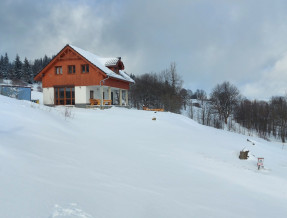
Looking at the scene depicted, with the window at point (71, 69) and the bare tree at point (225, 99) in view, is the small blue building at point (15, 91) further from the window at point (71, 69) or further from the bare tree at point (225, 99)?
the bare tree at point (225, 99)

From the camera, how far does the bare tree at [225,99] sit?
167 ft

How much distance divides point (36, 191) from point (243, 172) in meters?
6.46

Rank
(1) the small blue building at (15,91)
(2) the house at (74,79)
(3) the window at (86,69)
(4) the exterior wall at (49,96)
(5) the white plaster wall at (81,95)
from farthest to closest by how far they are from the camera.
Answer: (4) the exterior wall at (49,96), (3) the window at (86,69), (5) the white plaster wall at (81,95), (2) the house at (74,79), (1) the small blue building at (15,91)

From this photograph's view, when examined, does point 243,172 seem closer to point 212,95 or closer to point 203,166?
point 203,166

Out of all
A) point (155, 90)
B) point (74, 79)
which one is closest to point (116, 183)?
point (74, 79)

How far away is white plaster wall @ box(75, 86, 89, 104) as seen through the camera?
23.5m

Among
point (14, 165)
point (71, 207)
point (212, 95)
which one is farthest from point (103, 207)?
point (212, 95)

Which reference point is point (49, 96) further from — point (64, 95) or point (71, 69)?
point (71, 69)

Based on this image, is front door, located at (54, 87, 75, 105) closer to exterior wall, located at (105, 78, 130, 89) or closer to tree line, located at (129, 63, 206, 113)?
exterior wall, located at (105, 78, 130, 89)

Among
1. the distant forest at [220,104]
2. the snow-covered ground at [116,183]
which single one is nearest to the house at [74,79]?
the snow-covered ground at [116,183]

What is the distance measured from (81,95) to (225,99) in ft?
134

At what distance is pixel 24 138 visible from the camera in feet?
17.4

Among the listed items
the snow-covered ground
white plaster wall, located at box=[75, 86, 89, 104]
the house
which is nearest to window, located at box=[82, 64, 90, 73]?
the house

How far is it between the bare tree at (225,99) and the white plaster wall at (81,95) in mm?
38666
